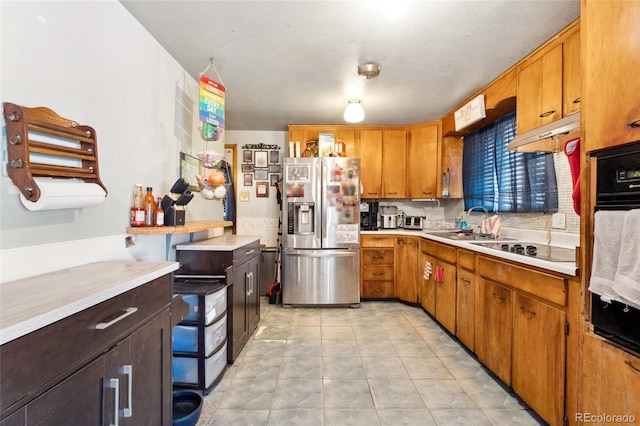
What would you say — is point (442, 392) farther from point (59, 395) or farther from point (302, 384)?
point (59, 395)

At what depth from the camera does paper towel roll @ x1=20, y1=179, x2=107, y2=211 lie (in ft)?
3.71

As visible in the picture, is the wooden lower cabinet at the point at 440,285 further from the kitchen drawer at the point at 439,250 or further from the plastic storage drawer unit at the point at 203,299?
the plastic storage drawer unit at the point at 203,299

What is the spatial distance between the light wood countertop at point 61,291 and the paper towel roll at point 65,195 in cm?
27

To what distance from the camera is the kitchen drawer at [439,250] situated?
8.97 ft

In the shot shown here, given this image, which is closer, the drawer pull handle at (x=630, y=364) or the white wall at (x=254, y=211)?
the drawer pull handle at (x=630, y=364)

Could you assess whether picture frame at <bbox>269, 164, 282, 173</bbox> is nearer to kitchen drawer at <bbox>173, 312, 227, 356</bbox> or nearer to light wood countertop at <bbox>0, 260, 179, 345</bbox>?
kitchen drawer at <bbox>173, 312, 227, 356</bbox>

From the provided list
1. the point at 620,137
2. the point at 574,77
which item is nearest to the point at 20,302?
the point at 620,137

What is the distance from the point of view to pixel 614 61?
116 centimetres

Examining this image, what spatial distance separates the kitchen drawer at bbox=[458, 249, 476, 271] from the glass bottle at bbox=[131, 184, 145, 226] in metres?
2.33

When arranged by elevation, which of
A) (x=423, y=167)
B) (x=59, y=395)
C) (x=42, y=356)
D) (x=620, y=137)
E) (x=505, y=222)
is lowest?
(x=59, y=395)

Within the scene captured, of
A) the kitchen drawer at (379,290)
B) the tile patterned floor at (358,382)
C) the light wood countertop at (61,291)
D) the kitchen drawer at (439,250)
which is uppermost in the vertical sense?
the light wood countertop at (61,291)

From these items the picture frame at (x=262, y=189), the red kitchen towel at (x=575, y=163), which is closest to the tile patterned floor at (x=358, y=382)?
the red kitchen towel at (x=575, y=163)

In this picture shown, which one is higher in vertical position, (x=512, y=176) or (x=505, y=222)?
(x=512, y=176)

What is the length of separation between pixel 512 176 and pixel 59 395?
10.9 ft
